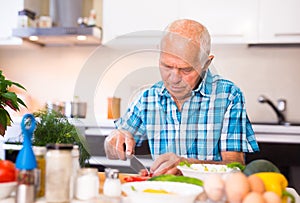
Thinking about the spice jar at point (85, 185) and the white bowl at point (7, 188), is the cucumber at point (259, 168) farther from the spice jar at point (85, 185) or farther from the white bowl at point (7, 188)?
the white bowl at point (7, 188)

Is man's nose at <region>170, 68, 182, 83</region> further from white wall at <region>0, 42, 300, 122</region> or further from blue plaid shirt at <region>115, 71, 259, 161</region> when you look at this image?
white wall at <region>0, 42, 300, 122</region>

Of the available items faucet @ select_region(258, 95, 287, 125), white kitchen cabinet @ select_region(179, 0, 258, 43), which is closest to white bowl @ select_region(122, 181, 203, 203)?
white kitchen cabinet @ select_region(179, 0, 258, 43)

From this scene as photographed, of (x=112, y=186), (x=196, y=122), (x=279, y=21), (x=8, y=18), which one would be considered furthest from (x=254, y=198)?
(x=8, y=18)

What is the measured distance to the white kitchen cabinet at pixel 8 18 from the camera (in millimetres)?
3365

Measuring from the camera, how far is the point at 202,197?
3.19ft

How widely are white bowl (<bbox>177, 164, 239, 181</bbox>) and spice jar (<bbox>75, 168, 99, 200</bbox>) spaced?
28cm

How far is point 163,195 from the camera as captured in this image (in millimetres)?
925

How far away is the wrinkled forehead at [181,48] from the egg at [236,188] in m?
0.56

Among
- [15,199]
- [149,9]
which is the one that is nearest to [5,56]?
[149,9]

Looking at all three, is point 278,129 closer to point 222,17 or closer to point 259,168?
point 222,17

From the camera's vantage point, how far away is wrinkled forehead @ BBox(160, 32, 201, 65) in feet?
4.58

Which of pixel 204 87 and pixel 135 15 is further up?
pixel 135 15

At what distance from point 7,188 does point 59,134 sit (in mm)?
444

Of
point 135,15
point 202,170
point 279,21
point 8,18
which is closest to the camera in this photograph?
point 202,170
